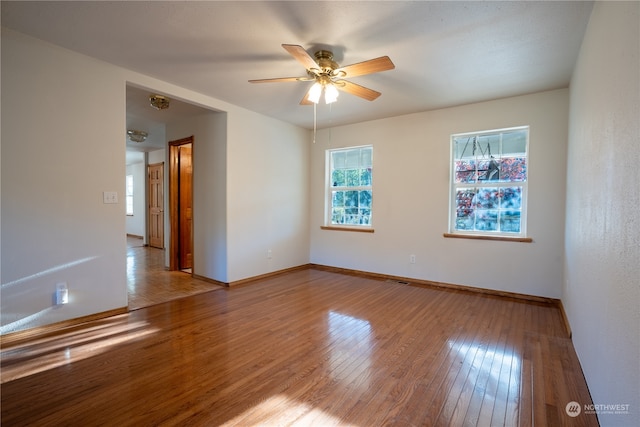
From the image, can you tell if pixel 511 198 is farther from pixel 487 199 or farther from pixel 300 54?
pixel 300 54

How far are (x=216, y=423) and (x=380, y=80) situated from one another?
3.22 metres

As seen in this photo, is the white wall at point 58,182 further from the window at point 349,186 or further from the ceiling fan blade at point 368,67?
the window at point 349,186

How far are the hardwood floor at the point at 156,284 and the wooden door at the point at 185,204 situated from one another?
13.6 inches

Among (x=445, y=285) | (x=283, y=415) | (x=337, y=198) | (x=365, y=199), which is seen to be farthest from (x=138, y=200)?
(x=283, y=415)

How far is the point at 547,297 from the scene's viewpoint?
11.3 feet

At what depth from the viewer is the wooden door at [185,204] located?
5012 mm

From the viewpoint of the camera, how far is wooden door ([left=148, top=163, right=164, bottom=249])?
7344 mm

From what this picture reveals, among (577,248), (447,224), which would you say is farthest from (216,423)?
(447,224)

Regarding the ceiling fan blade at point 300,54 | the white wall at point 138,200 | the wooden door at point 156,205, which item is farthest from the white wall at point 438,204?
the white wall at point 138,200

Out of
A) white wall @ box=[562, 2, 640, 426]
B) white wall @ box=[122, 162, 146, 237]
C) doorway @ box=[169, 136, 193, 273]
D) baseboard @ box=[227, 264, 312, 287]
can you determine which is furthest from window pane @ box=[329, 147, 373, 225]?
white wall @ box=[122, 162, 146, 237]

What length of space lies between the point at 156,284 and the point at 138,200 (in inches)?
223

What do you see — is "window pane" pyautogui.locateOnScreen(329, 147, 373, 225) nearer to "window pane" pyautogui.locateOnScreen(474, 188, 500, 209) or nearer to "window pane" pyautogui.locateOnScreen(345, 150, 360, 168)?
"window pane" pyautogui.locateOnScreen(345, 150, 360, 168)

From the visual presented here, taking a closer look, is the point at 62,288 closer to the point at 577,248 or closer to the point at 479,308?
the point at 479,308

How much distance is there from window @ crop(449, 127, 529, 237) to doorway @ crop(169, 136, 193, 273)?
165 inches
